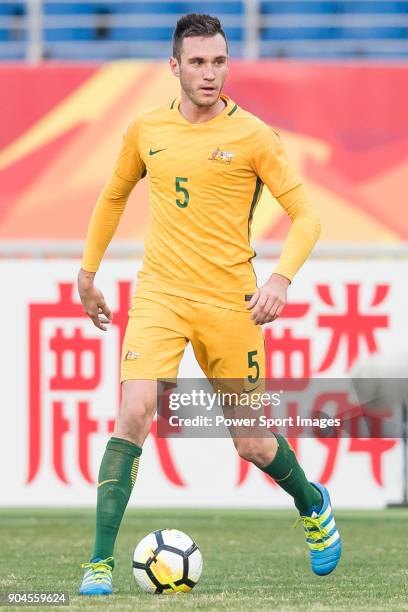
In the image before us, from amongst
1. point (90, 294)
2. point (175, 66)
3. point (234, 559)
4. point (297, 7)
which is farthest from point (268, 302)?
point (297, 7)

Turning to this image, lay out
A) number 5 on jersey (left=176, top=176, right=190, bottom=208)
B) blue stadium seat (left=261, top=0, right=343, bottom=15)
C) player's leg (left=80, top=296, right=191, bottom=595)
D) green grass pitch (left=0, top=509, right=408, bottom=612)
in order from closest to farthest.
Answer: green grass pitch (left=0, top=509, right=408, bottom=612) → player's leg (left=80, top=296, right=191, bottom=595) → number 5 on jersey (left=176, top=176, right=190, bottom=208) → blue stadium seat (left=261, top=0, right=343, bottom=15)

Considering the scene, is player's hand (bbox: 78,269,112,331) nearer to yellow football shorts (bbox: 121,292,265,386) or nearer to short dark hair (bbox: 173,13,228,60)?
yellow football shorts (bbox: 121,292,265,386)

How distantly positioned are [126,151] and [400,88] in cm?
687

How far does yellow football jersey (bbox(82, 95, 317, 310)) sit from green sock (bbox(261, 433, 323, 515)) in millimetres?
588

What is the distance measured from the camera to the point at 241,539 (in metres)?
7.21

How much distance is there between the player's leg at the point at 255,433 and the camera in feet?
16.6

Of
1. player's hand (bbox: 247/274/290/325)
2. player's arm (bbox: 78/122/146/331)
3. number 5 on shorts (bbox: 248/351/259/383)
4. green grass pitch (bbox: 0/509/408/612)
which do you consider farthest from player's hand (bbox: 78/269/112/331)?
green grass pitch (bbox: 0/509/408/612)

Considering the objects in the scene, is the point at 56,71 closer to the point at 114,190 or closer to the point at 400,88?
the point at 400,88

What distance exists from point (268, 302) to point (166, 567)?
0.99 m

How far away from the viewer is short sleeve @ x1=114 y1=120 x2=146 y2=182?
5.15 metres

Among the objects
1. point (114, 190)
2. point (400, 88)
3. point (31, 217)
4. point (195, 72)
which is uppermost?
point (400, 88)

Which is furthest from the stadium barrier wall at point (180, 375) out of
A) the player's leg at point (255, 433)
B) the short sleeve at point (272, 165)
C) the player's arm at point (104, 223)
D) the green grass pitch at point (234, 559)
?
the short sleeve at point (272, 165)

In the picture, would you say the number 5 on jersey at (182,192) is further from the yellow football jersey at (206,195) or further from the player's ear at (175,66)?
the player's ear at (175,66)

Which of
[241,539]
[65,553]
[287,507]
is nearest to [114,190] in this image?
[65,553]
